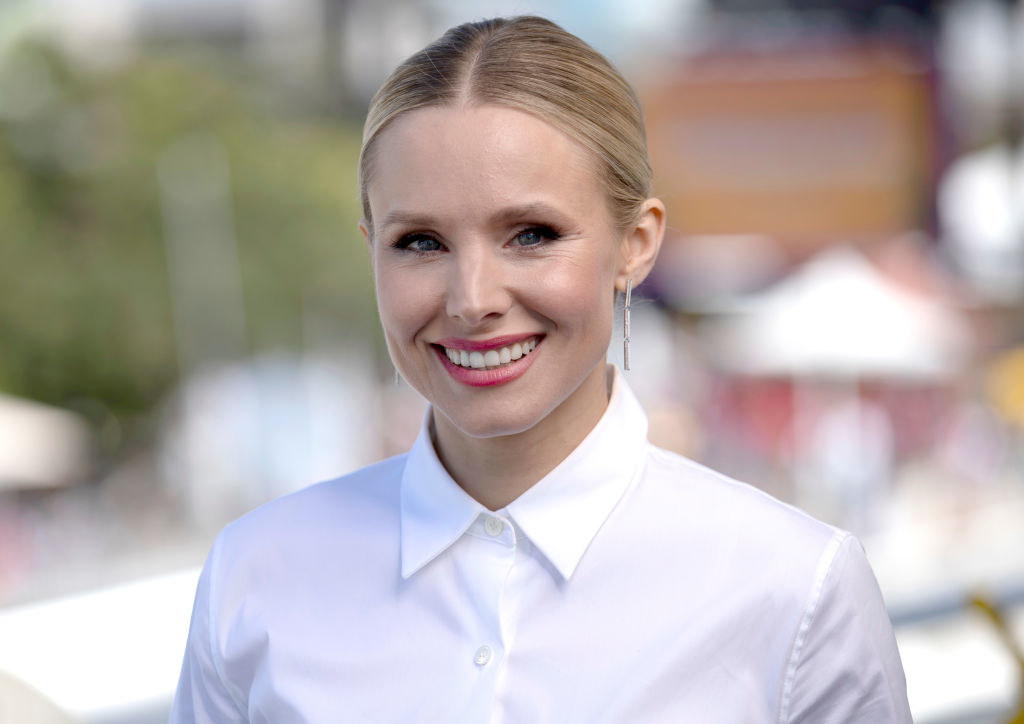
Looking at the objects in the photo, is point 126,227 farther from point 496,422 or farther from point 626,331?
point 496,422

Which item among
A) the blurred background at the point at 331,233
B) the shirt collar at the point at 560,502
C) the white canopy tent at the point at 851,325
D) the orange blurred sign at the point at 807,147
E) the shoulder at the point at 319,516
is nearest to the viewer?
the shirt collar at the point at 560,502

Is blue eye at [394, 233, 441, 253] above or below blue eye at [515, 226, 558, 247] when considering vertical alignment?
below

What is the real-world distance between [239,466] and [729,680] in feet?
69.8

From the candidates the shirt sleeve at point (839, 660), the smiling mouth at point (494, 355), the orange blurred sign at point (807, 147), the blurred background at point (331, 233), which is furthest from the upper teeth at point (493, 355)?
the orange blurred sign at point (807, 147)

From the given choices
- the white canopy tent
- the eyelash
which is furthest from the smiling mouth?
the white canopy tent

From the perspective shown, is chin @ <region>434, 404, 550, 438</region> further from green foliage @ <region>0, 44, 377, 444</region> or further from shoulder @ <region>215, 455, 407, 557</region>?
green foliage @ <region>0, 44, 377, 444</region>

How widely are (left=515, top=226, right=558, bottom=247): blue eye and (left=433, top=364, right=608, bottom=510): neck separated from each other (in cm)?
19

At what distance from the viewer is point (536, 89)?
1.28 meters

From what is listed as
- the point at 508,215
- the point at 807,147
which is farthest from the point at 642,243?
the point at 807,147

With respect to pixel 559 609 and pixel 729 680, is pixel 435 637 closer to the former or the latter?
pixel 559 609

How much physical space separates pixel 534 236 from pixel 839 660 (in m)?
0.52

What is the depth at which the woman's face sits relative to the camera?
1.25 meters

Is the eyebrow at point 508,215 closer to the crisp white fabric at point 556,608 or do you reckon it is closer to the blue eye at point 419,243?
the blue eye at point 419,243

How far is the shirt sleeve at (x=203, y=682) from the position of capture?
143cm
